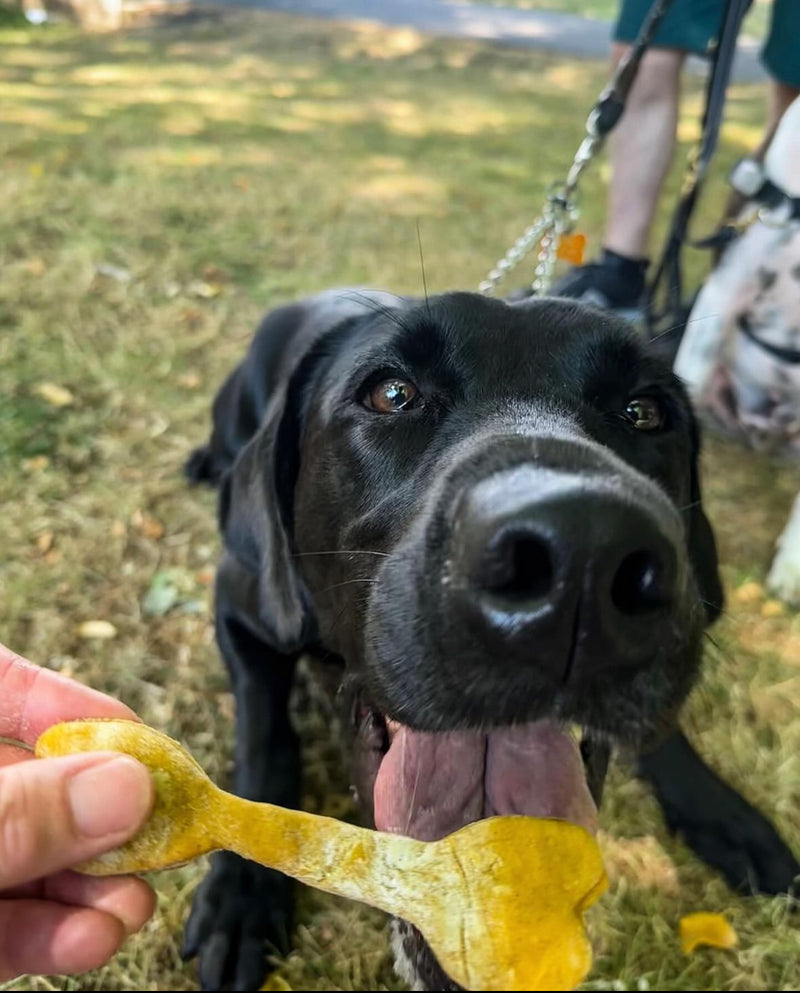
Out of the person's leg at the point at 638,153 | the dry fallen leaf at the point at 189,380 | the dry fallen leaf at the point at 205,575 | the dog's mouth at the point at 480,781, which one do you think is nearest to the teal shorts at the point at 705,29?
the person's leg at the point at 638,153

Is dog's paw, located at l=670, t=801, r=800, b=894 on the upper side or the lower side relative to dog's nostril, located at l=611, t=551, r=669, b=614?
lower

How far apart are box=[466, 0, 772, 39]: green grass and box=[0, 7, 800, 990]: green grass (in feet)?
23.3

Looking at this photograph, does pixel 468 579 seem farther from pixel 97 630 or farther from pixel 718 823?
pixel 97 630

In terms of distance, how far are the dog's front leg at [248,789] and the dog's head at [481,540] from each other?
7.8 inches

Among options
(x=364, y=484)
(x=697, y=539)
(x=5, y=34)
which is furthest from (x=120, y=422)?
(x=5, y=34)

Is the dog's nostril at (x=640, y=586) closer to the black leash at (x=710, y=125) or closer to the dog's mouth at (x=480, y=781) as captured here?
the dog's mouth at (x=480, y=781)

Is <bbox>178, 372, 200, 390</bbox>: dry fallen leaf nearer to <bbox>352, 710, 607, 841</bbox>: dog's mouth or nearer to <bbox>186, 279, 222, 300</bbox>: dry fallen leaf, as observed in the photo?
<bbox>186, 279, 222, 300</bbox>: dry fallen leaf

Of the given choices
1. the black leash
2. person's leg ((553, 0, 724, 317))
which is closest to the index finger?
the black leash

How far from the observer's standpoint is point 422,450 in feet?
5.38

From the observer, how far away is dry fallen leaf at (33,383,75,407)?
3586 millimetres

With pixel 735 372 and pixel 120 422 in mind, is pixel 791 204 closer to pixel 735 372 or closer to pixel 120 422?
pixel 735 372

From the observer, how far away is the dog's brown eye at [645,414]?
1812 mm

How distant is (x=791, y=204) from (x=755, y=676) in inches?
69.3

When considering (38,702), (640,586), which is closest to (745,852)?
(640,586)
